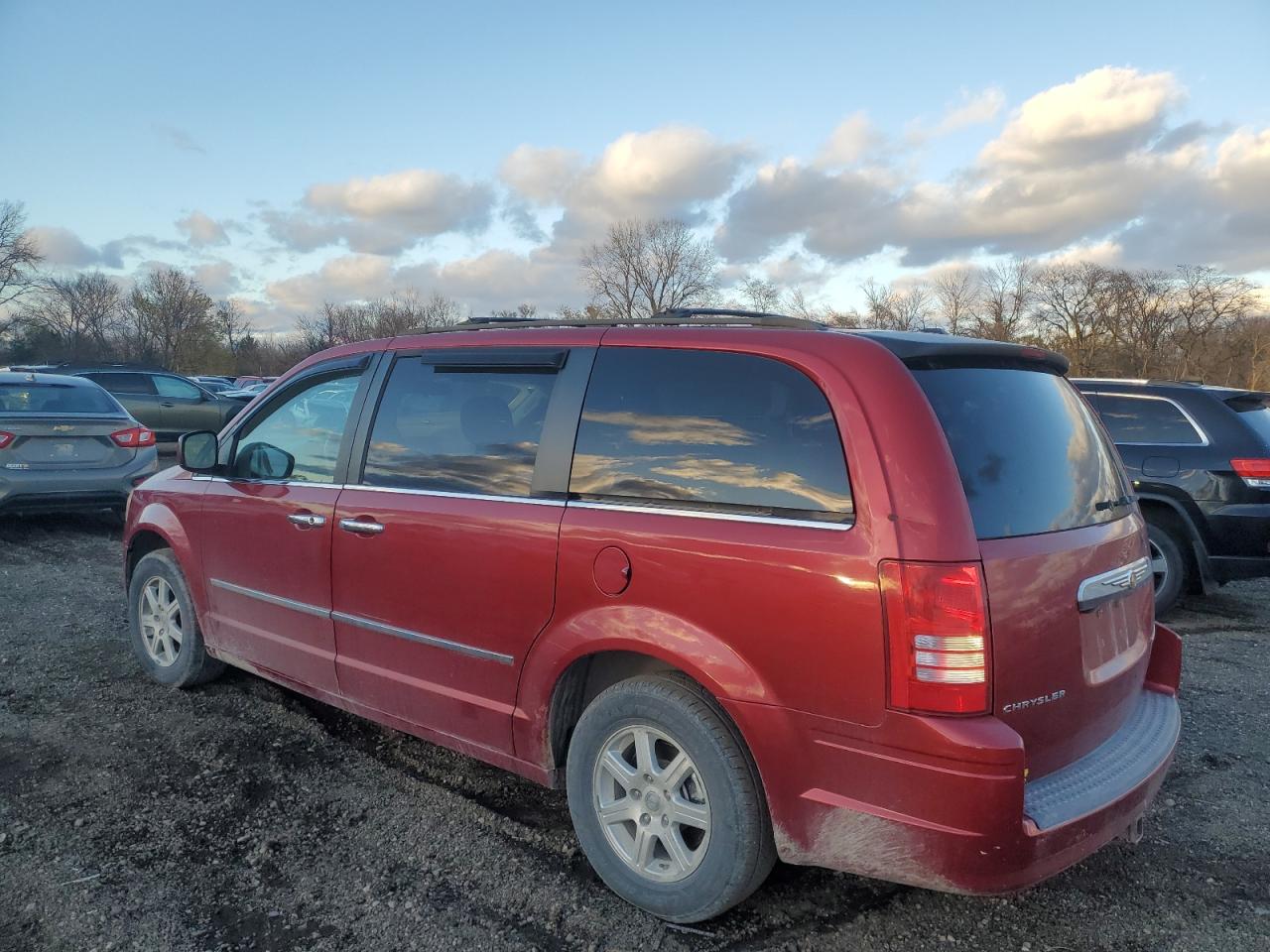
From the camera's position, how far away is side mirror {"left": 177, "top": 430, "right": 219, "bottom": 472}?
423 centimetres

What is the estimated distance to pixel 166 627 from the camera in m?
4.70

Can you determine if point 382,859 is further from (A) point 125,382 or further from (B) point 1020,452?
(A) point 125,382

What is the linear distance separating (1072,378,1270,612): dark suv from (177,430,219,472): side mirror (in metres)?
6.03

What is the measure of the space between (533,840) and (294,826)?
2.98 feet

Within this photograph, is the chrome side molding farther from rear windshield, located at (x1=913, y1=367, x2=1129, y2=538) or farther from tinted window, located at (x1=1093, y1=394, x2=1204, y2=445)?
tinted window, located at (x1=1093, y1=394, x2=1204, y2=445)

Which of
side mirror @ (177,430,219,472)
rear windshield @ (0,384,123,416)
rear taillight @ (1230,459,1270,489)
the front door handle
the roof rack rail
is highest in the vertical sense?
the roof rack rail

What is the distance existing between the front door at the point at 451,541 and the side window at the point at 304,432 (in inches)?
10.1

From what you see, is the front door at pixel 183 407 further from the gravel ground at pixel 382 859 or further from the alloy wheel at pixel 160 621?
the gravel ground at pixel 382 859

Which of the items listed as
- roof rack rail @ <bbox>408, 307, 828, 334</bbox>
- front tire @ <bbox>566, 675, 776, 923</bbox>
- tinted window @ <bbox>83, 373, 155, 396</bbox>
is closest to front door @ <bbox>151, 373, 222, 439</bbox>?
tinted window @ <bbox>83, 373, 155, 396</bbox>

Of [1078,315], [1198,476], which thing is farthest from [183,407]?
[1078,315]

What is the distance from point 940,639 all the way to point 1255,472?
210 inches

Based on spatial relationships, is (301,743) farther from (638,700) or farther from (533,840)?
(638,700)

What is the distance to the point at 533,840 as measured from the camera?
10.5ft

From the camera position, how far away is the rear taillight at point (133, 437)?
885 centimetres
